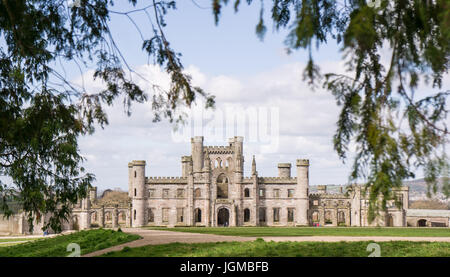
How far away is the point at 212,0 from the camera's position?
10.7 metres

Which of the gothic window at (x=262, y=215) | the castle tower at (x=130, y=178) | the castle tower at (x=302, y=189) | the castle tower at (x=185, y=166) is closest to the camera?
the castle tower at (x=302, y=189)

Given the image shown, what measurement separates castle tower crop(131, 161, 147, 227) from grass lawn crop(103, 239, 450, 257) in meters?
43.3

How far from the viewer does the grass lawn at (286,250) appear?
1582cm

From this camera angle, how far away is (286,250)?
16609mm

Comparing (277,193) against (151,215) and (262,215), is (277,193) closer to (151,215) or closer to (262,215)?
(262,215)

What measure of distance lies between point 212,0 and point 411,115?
3.94 m

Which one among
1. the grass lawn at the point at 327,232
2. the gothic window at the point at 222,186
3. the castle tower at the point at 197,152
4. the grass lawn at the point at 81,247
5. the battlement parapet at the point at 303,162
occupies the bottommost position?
the grass lawn at the point at 327,232

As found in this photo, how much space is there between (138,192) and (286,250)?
4639 centimetres

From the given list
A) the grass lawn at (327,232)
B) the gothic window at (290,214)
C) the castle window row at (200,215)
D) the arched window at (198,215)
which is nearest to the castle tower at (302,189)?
the gothic window at (290,214)

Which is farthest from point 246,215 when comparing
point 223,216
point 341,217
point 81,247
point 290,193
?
point 81,247

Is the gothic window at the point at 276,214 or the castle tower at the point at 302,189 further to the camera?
the gothic window at the point at 276,214

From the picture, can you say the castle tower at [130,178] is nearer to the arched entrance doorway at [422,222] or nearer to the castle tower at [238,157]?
the castle tower at [238,157]
